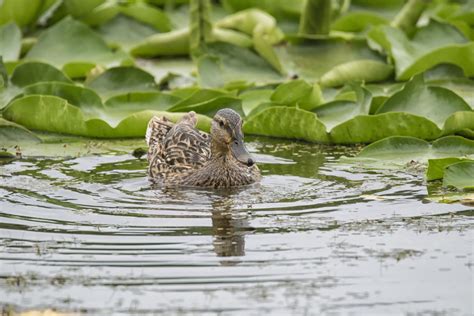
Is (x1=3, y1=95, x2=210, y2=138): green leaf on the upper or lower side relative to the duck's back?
upper

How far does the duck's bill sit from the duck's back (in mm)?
782

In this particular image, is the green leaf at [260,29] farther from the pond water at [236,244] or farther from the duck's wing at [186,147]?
the pond water at [236,244]

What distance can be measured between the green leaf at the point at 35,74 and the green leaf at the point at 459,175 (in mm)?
5028

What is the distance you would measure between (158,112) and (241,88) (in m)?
1.64

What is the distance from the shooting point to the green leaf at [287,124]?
41.4 ft

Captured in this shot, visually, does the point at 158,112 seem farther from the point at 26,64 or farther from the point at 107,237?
the point at 107,237

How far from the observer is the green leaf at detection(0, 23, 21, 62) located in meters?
15.3

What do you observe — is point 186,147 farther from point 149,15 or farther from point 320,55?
point 149,15

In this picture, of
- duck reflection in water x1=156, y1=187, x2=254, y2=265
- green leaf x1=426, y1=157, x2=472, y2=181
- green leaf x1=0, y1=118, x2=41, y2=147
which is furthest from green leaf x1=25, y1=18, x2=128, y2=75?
green leaf x1=426, y1=157, x2=472, y2=181

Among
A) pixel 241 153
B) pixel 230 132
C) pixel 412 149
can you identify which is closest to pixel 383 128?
pixel 412 149

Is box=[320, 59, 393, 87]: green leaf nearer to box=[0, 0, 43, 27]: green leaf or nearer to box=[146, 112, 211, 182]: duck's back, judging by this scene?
box=[146, 112, 211, 182]: duck's back

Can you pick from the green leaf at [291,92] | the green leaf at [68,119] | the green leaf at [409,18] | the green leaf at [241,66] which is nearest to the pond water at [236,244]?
the green leaf at [68,119]

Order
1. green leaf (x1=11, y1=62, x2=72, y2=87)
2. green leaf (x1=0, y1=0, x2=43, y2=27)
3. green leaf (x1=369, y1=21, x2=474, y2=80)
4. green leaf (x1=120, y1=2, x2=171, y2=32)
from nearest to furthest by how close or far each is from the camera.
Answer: green leaf (x1=11, y1=62, x2=72, y2=87), green leaf (x1=369, y1=21, x2=474, y2=80), green leaf (x1=0, y1=0, x2=43, y2=27), green leaf (x1=120, y1=2, x2=171, y2=32)

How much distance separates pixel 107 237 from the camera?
9258mm
